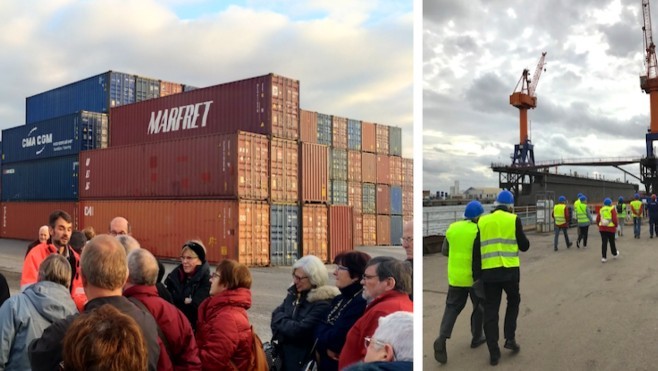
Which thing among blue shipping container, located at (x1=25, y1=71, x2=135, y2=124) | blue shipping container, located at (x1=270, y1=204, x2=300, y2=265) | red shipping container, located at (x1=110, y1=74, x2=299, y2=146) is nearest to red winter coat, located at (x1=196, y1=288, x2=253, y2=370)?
blue shipping container, located at (x1=270, y1=204, x2=300, y2=265)

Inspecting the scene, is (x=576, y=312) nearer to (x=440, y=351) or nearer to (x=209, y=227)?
(x=440, y=351)

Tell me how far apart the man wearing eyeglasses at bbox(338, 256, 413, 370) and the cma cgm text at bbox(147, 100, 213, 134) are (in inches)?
373

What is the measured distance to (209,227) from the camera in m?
9.49

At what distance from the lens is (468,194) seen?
149 cm

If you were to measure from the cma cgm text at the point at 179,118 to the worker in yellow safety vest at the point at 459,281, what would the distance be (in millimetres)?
9588

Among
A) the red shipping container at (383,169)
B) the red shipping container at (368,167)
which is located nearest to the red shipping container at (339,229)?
the red shipping container at (368,167)

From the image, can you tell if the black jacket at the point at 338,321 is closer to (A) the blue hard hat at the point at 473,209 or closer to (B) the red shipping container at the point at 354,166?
(A) the blue hard hat at the point at 473,209

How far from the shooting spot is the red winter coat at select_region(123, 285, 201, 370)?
1672 mm

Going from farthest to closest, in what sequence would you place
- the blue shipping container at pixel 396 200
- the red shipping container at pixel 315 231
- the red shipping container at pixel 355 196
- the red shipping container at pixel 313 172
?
the blue shipping container at pixel 396 200 < the red shipping container at pixel 355 196 < the red shipping container at pixel 313 172 < the red shipping container at pixel 315 231

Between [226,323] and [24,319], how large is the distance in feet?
2.17

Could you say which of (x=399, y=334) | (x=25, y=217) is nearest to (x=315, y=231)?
(x=25, y=217)

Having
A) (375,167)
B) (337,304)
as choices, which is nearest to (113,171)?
(375,167)

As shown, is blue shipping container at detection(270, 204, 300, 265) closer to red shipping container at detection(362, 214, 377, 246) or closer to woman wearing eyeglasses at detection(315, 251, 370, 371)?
red shipping container at detection(362, 214, 377, 246)

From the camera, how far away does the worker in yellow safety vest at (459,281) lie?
58.9 inches
